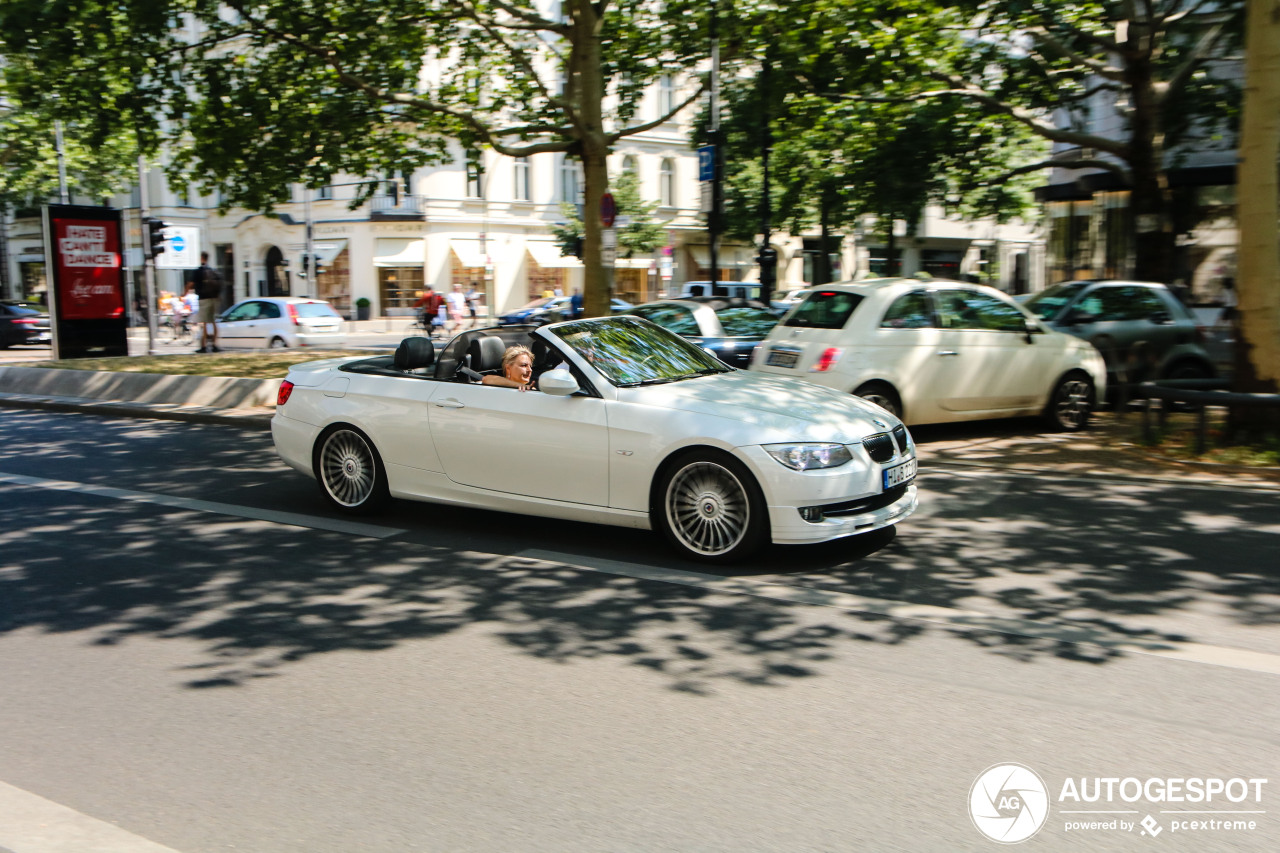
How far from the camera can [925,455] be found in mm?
10711

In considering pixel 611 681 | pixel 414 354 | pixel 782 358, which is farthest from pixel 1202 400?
pixel 611 681

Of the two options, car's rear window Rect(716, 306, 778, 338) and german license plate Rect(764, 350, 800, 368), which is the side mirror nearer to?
german license plate Rect(764, 350, 800, 368)

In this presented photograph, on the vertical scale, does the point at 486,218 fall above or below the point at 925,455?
above

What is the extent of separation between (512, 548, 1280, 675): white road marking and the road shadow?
3 centimetres

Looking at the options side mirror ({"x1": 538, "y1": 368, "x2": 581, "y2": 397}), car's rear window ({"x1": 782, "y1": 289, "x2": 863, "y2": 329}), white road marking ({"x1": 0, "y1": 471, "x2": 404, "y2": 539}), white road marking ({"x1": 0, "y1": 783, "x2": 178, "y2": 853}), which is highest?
car's rear window ({"x1": 782, "y1": 289, "x2": 863, "y2": 329})

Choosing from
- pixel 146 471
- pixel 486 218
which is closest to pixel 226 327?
pixel 146 471

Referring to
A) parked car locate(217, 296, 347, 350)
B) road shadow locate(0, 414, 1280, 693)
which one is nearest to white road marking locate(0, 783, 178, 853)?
road shadow locate(0, 414, 1280, 693)

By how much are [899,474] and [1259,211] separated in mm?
5948

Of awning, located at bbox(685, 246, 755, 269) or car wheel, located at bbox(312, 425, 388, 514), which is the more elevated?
awning, located at bbox(685, 246, 755, 269)

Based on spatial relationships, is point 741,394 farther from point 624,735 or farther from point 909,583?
point 624,735

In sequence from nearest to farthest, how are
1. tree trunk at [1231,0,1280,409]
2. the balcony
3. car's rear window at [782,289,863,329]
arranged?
1. tree trunk at [1231,0,1280,409]
2. car's rear window at [782,289,863,329]
3. the balcony

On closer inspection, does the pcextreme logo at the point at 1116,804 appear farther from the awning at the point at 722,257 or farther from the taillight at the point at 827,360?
the awning at the point at 722,257

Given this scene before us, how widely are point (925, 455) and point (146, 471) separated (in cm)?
726

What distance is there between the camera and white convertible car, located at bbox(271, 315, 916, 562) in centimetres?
631
